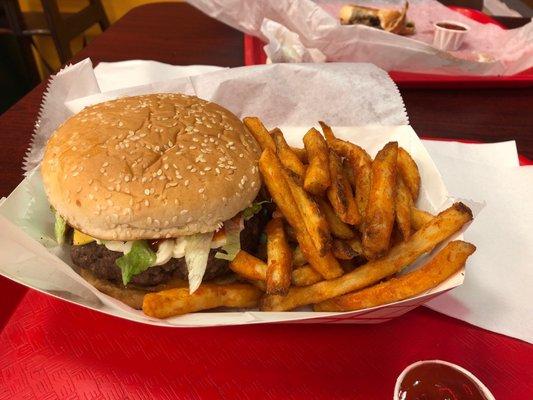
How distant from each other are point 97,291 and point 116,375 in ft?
0.69

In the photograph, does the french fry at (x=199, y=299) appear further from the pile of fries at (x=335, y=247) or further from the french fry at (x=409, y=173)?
the french fry at (x=409, y=173)

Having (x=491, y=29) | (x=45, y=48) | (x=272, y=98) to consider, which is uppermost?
(x=272, y=98)

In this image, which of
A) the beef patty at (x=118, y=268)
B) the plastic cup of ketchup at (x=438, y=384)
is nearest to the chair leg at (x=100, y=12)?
the beef patty at (x=118, y=268)

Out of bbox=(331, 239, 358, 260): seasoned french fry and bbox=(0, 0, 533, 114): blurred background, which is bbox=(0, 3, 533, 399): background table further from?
bbox=(0, 0, 533, 114): blurred background

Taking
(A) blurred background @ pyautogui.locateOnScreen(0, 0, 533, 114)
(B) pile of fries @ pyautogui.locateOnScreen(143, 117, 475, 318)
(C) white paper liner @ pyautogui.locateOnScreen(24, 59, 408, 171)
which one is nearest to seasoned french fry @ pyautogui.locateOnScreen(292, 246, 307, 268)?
(B) pile of fries @ pyautogui.locateOnScreen(143, 117, 475, 318)

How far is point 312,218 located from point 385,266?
219 millimetres

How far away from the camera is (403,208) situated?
51.4 inches

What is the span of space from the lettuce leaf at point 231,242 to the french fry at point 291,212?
0.48 ft

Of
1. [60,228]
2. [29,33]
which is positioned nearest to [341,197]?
[60,228]

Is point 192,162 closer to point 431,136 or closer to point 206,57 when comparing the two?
point 431,136

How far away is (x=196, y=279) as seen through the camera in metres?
1.24

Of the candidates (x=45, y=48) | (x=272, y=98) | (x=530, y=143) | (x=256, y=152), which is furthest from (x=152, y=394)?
(x=45, y=48)

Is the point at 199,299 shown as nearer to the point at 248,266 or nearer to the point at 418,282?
the point at 248,266

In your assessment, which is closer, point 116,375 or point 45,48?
point 116,375
